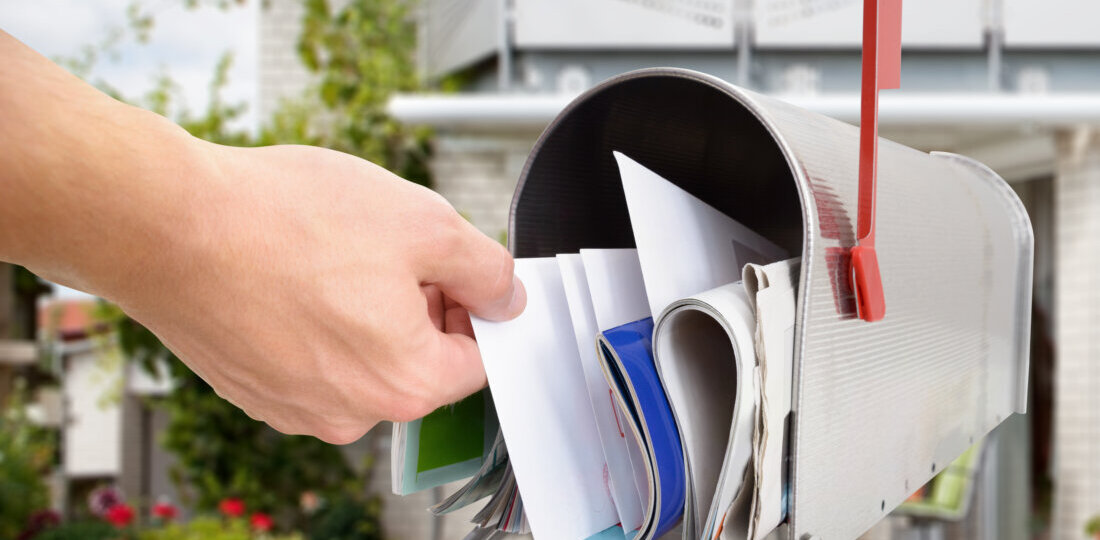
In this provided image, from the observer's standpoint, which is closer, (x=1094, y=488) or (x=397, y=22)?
(x=1094, y=488)

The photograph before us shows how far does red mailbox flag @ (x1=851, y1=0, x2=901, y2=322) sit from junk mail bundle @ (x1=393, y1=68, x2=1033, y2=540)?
0.01 meters

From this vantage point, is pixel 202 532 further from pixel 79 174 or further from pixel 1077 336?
pixel 1077 336

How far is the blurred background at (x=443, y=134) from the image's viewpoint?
3602mm

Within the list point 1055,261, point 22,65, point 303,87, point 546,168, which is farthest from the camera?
A: point 303,87

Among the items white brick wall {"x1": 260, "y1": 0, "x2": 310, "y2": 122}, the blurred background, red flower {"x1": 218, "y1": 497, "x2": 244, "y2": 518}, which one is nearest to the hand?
the blurred background

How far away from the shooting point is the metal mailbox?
46 cm

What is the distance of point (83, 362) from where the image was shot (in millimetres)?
4707

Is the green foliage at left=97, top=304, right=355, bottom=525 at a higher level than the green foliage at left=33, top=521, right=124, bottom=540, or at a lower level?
higher

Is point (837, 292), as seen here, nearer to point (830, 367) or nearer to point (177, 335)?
point (830, 367)

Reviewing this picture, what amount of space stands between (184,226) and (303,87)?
4.31 metres

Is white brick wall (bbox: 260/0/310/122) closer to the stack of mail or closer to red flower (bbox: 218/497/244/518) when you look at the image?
red flower (bbox: 218/497/244/518)

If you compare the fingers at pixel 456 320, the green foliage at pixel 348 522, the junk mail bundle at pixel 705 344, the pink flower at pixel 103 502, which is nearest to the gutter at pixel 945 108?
the green foliage at pixel 348 522

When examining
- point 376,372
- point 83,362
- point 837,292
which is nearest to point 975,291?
point 837,292

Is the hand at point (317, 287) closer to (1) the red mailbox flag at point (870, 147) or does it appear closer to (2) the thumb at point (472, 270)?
(2) the thumb at point (472, 270)
